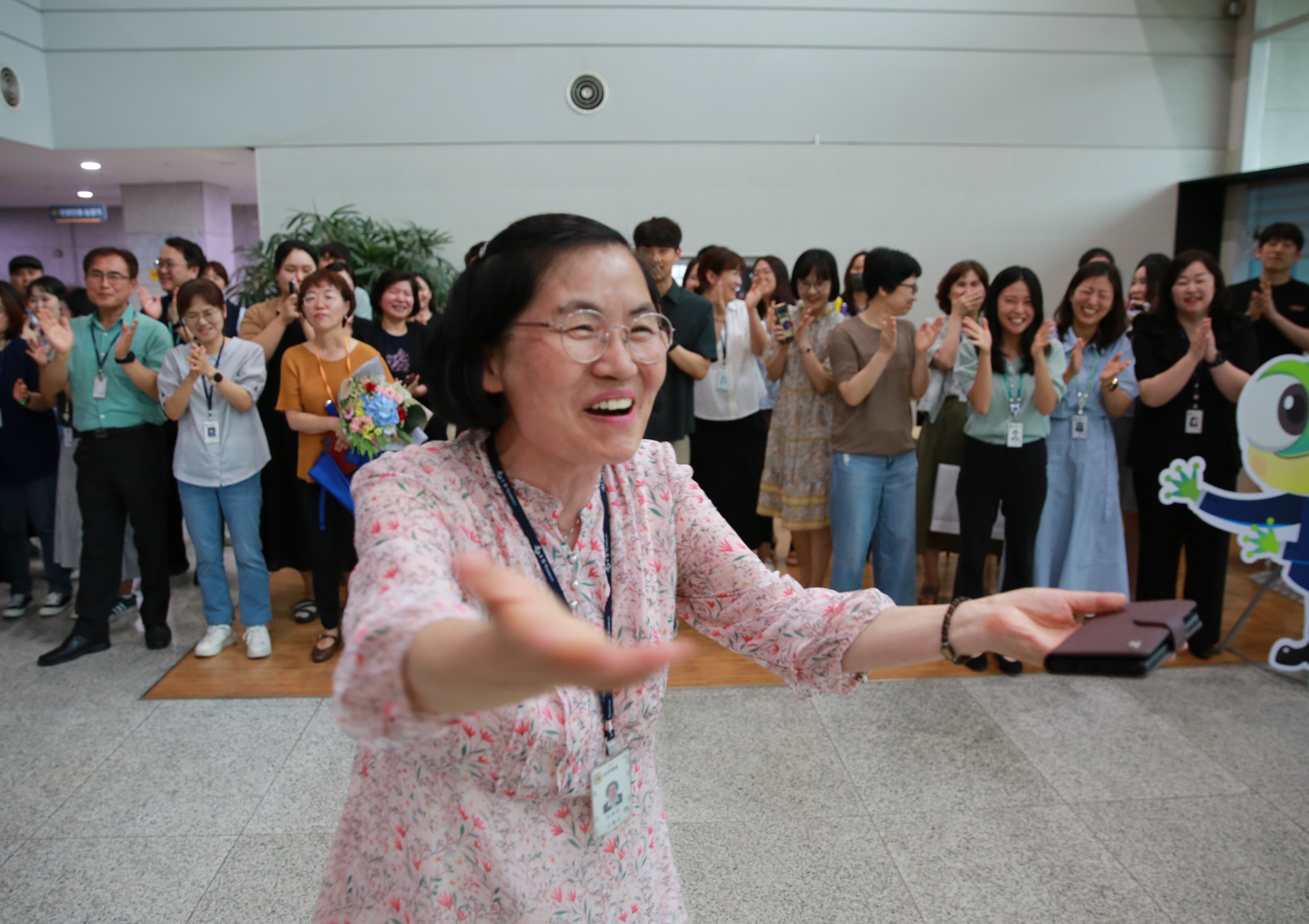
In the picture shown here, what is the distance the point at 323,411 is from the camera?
3.64 m

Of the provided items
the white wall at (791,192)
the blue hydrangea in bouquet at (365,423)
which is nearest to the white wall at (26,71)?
the white wall at (791,192)

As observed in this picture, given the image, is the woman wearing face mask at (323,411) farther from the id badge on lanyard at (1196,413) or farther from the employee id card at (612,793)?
the id badge on lanyard at (1196,413)

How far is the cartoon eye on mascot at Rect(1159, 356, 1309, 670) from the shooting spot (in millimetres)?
3197

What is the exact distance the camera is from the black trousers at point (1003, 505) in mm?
3613

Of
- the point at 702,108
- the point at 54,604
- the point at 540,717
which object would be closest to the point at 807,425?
the point at 540,717

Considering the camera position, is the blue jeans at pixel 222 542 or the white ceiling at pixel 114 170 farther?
the white ceiling at pixel 114 170

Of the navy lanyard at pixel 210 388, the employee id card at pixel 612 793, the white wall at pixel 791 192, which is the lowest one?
the employee id card at pixel 612 793

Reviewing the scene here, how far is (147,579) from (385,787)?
131 inches

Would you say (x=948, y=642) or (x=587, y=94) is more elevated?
(x=587, y=94)

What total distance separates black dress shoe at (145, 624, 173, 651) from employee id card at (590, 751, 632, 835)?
135 inches

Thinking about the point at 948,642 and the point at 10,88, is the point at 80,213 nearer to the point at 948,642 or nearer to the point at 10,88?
the point at 10,88

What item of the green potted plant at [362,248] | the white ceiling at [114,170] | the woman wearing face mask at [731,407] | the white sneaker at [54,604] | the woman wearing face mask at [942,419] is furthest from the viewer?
the white ceiling at [114,170]

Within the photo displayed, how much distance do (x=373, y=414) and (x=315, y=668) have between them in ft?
3.69

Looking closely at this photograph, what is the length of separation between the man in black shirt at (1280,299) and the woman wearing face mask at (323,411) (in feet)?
13.5
